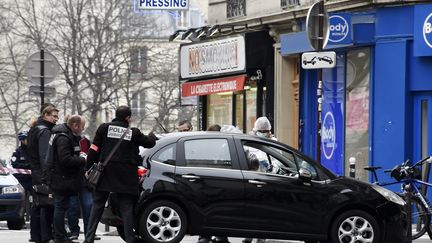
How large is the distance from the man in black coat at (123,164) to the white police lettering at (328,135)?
1002 centimetres

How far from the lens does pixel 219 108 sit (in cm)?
3181

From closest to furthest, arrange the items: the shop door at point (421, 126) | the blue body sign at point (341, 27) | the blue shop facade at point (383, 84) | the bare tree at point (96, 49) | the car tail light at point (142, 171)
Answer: the car tail light at point (142, 171) < the blue shop facade at point (383, 84) < the shop door at point (421, 126) < the blue body sign at point (341, 27) < the bare tree at point (96, 49)

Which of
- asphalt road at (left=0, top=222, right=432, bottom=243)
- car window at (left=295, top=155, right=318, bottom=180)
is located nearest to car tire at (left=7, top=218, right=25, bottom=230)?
asphalt road at (left=0, top=222, right=432, bottom=243)

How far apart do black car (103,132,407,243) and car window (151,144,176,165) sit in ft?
0.04

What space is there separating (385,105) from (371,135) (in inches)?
27.0

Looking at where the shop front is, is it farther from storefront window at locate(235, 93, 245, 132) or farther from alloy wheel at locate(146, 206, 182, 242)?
alloy wheel at locate(146, 206, 182, 242)

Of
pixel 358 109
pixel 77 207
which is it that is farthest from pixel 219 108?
pixel 77 207

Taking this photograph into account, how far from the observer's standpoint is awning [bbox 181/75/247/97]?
28.2 meters

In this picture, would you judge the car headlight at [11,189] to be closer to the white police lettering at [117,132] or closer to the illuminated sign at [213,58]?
the white police lettering at [117,132]

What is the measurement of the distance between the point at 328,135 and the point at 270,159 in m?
9.09

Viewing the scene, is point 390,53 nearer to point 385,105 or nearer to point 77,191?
point 385,105

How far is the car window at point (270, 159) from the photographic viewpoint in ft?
51.1

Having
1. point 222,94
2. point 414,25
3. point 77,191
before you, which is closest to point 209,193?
point 77,191

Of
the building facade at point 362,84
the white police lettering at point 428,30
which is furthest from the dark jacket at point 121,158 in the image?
the white police lettering at point 428,30
